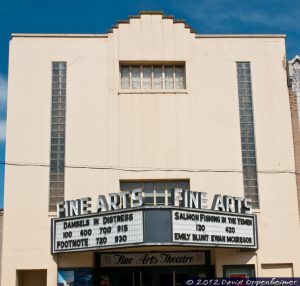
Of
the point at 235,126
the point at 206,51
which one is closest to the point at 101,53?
the point at 206,51

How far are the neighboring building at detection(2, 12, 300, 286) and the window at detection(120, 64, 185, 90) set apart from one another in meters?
0.04

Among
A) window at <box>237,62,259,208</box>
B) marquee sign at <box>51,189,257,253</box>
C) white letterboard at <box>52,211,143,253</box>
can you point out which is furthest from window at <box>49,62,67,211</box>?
window at <box>237,62,259,208</box>

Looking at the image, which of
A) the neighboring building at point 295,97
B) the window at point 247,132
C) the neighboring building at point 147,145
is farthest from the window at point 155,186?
the neighboring building at point 295,97

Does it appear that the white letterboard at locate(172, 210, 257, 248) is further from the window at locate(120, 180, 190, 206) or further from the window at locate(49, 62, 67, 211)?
the window at locate(49, 62, 67, 211)

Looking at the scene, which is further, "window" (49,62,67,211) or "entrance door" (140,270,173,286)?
"window" (49,62,67,211)

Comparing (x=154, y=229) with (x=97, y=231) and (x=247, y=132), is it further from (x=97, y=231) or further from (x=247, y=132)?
Result: (x=247, y=132)

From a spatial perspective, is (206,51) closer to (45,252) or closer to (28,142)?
(28,142)

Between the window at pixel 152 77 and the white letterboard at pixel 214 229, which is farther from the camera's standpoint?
the window at pixel 152 77

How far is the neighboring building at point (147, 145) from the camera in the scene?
21.5 metres

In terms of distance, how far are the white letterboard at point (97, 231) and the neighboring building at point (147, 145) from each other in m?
0.09

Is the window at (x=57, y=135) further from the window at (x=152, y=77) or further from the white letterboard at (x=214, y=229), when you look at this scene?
the white letterboard at (x=214, y=229)

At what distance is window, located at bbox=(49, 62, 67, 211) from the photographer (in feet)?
72.5

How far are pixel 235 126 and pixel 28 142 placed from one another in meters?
7.61

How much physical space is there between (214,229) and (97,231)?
12.5 feet
